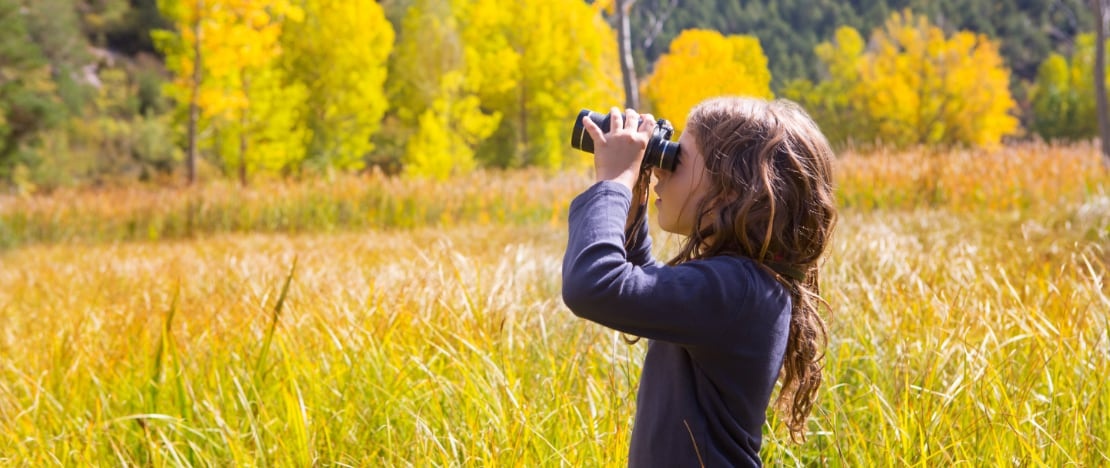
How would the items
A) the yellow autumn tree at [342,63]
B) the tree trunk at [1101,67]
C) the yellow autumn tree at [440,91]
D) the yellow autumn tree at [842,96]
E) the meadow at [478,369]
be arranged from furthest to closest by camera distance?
the yellow autumn tree at [842,96], the yellow autumn tree at [342,63], the yellow autumn tree at [440,91], the tree trunk at [1101,67], the meadow at [478,369]

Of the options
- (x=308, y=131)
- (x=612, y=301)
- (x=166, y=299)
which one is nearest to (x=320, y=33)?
(x=308, y=131)

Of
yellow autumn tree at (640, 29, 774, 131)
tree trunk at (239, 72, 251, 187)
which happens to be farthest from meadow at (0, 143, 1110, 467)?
yellow autumn tree at (640, 29, 774, 131)

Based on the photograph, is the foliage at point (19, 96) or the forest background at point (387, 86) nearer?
the forest background at point (387, 86)

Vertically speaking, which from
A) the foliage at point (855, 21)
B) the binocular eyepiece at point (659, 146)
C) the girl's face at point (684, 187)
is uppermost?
the foliage at point (855, 21)

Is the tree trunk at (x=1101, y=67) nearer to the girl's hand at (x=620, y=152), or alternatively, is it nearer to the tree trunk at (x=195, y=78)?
the girl's hand at (x=620, y=152)

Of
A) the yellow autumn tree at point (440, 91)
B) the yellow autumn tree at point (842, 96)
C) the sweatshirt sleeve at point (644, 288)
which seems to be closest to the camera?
the sweatshirt sleeve at point (644, 288)

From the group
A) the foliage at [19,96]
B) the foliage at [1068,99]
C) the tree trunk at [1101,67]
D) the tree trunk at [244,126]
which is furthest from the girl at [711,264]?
the foliage at [1068,99]

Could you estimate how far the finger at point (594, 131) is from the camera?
135 centimetres

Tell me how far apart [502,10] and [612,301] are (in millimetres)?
19987

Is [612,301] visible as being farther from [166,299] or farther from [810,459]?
[166,299]

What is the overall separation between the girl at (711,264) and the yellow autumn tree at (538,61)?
16.6 metres

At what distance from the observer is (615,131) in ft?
4.45

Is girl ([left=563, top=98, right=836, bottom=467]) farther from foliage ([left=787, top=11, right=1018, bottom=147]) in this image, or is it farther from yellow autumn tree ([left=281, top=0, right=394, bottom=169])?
foliage ([left=787, top=11, right=1018, bottom=147])

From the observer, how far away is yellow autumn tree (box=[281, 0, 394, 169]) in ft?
64.1
